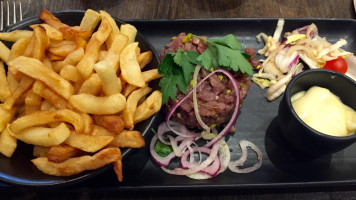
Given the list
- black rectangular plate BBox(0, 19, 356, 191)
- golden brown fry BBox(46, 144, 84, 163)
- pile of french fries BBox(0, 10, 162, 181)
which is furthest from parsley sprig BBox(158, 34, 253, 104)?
golden brown fry BBox(46, 144, 84, 163)

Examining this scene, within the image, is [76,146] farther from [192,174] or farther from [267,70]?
[267,70]

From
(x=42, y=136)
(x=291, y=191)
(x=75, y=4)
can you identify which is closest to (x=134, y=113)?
(x=42, y=136)

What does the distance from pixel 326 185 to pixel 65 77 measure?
6.60 ft

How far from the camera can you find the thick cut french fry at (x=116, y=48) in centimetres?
198

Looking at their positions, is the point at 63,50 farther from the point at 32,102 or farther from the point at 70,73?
the point at 32,102

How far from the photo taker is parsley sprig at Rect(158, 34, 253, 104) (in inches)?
89.2

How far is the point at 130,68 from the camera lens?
1.95 metres

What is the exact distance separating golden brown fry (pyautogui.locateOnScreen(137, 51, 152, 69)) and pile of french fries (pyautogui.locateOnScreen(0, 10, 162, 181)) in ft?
0.06

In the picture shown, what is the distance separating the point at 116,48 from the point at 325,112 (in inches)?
60.7

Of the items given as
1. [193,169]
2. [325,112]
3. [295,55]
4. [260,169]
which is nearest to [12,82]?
[193,169]

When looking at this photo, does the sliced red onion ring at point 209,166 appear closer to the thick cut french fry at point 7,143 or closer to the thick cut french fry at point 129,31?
the thick cut french fry at point 129,31

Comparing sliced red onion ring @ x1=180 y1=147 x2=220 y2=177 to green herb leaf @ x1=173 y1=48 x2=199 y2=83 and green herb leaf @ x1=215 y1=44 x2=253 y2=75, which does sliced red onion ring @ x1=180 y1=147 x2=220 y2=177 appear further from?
green herb leaf @ x1=215 y1=44 x2=253 y2=75

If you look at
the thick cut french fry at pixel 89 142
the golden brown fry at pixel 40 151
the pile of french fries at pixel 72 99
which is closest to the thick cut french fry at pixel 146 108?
the pile of french fries at pixel 72 99

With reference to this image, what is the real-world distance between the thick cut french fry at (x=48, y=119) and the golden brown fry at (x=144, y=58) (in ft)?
2.07
